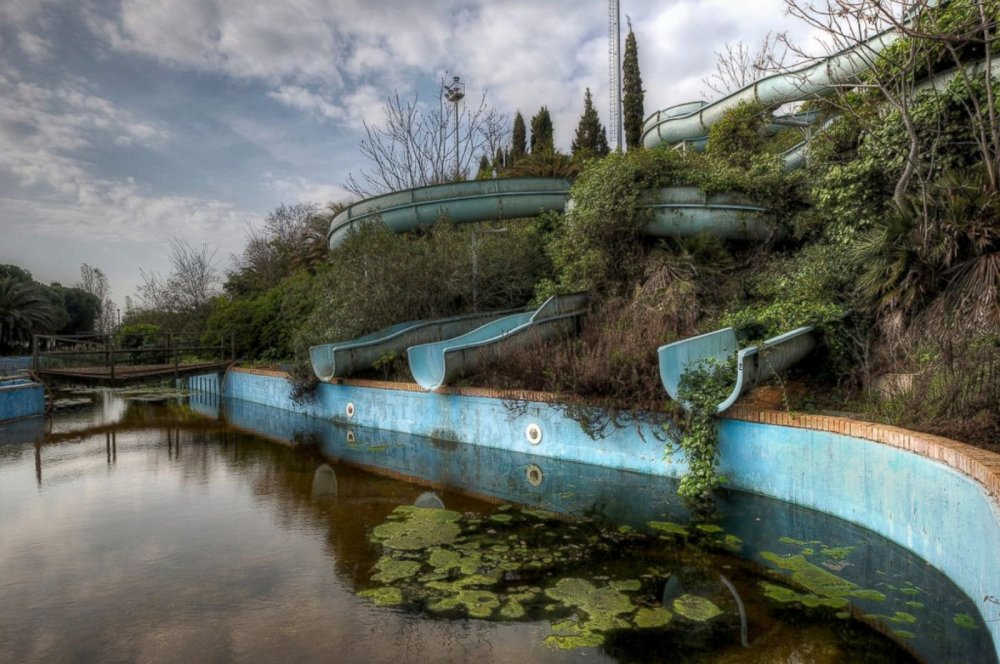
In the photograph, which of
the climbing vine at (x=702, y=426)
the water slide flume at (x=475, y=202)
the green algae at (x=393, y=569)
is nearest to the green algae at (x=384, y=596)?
the green algae at (x=393, y=569)

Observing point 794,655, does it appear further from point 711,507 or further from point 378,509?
point 378,509

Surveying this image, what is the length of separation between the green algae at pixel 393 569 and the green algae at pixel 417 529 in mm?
264

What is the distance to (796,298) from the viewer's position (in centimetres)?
778

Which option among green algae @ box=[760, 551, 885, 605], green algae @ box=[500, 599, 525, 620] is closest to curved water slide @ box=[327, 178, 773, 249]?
green algae @ box=[760, 551, 885, 605]

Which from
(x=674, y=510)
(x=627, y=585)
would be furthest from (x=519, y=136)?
(x=627, y=585)

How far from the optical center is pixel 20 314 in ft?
91.6

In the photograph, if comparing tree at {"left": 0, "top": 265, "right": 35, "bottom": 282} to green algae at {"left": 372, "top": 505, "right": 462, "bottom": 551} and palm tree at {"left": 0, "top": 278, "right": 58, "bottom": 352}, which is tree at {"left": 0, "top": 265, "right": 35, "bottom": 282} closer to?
palm tree at {"left": 0, "top": 278, "right": 58, "bottom": 352}

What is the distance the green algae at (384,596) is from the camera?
3961mm

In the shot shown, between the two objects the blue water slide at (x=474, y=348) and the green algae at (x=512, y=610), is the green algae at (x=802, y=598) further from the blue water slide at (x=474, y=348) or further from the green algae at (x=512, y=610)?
the blue water slide at (x=474, y=348)

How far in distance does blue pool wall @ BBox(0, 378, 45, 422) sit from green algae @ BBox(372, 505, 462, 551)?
36.8ft

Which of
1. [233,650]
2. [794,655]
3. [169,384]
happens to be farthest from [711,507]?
[169,384]

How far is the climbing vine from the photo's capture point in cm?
599

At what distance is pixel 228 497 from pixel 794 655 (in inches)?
237

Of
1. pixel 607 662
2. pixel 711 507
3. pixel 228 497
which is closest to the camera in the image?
pixel 607 662
